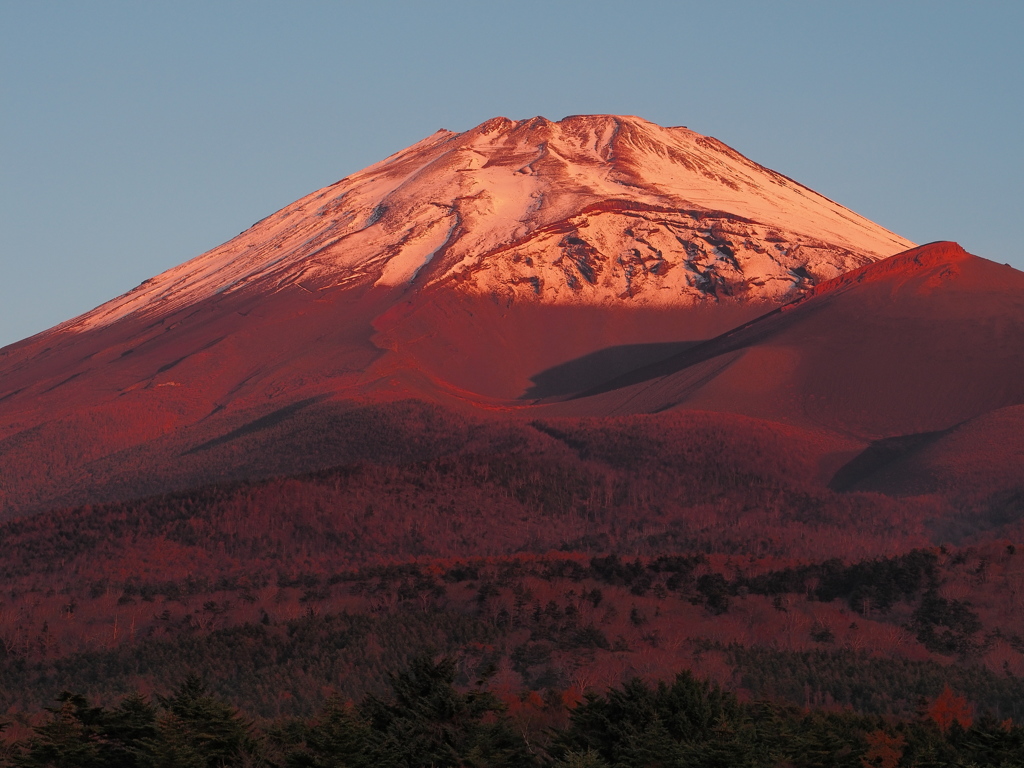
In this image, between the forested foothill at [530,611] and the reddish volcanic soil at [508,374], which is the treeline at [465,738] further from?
the reddish volcanic soil at [508,374]

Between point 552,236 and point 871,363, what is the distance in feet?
164

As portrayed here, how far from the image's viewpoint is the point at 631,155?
188250 mm

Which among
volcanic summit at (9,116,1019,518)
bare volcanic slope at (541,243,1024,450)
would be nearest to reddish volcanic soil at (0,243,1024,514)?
bare volcanic slope at (541,243,1024,450)

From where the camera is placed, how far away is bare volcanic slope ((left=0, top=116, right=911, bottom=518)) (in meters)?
135

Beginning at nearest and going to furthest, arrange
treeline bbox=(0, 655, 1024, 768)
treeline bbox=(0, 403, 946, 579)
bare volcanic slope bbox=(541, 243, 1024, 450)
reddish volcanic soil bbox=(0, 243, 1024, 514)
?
treeline bbox=(0, 655, 1024, 768), treeline bbox=(0, 403, 946, 579), reddish volcanic soil bbox=(0, 243, 1024, 514), bare volcanic slope bbox=(541, 243, 1024, 450)

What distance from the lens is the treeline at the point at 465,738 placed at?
29359mm

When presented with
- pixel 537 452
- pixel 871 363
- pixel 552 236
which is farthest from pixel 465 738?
pixel 552 236

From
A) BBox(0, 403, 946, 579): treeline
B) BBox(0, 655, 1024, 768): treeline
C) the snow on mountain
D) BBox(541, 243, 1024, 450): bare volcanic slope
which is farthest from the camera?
the snow on mountain

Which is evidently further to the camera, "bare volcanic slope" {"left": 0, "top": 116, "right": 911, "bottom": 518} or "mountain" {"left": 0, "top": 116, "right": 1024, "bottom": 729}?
"bare volcanic slope" {"left": 0, "top": 116, "right": 911, "bottom": 518}

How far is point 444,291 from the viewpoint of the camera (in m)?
155

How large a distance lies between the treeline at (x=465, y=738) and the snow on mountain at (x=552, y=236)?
4908 inches

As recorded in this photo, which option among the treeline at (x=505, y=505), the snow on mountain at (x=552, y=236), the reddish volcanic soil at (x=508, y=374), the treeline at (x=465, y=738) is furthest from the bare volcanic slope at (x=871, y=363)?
the treeline at (x=465, y=738)

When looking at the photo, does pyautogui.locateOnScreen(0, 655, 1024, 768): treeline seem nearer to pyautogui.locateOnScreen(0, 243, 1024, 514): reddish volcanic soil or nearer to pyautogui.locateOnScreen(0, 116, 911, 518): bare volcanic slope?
pyautogui.locateOnScreen(0, 243, 1024, 514): reddish volcanic soil

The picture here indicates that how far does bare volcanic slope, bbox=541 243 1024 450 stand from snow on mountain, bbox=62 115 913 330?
23.5 m
